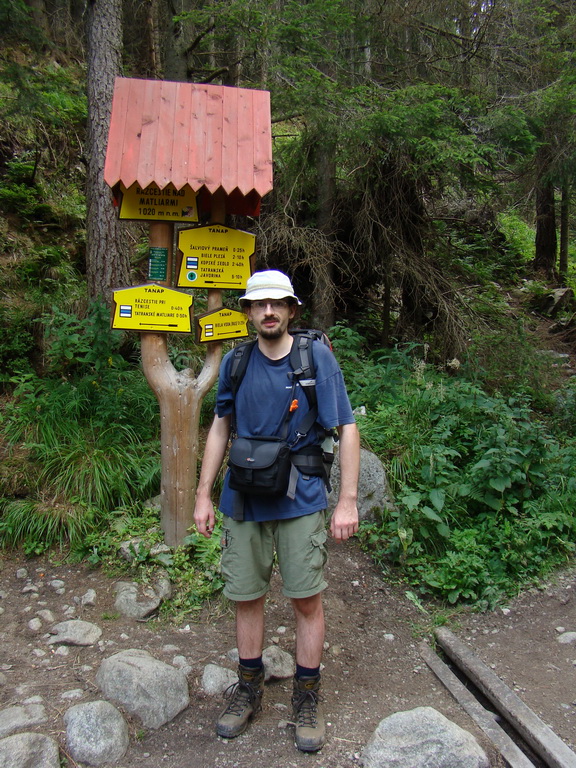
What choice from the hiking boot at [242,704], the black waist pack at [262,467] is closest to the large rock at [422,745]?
the hiking boot at [242,704]

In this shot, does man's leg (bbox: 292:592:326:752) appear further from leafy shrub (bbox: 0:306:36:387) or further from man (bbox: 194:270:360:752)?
leafy shrub (bbox: 0:306:36:387)

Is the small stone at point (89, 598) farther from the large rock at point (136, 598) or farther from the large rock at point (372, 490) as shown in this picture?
the large rock at point (372, 490)

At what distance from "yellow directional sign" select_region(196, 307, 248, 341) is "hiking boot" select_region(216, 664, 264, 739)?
7.10 ft

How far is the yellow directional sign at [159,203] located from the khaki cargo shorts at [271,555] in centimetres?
221

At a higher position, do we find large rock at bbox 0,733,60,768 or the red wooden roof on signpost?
the red wooden roof on signpost

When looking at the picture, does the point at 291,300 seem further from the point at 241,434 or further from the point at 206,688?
the point at 206,688

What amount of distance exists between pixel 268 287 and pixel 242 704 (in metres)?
2.09

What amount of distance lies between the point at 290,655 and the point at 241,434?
158 centimetres

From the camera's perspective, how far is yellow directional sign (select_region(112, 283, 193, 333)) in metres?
3.91

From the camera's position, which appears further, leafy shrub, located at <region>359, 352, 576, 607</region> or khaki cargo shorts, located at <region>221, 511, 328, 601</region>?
leafy shrub, located at <region>359, 352, 576, 607</region>

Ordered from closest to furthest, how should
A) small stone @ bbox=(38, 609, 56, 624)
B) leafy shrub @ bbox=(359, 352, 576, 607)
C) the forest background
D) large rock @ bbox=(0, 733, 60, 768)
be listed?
1. large rock @ bbox=(0, 733, 60, 768)
2. small stone @ bbox=(38, 609, 56, 624)
3. leafy shrub @ bbox=(359, 352, 576, 607)
4. the forest background

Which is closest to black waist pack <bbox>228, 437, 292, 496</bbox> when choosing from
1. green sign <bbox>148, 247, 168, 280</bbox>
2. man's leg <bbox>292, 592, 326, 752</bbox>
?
man's leg <bbox>292, 592, 326, 752</bbox>

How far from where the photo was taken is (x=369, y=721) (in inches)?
119

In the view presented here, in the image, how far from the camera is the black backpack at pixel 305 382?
2748 millimetres
